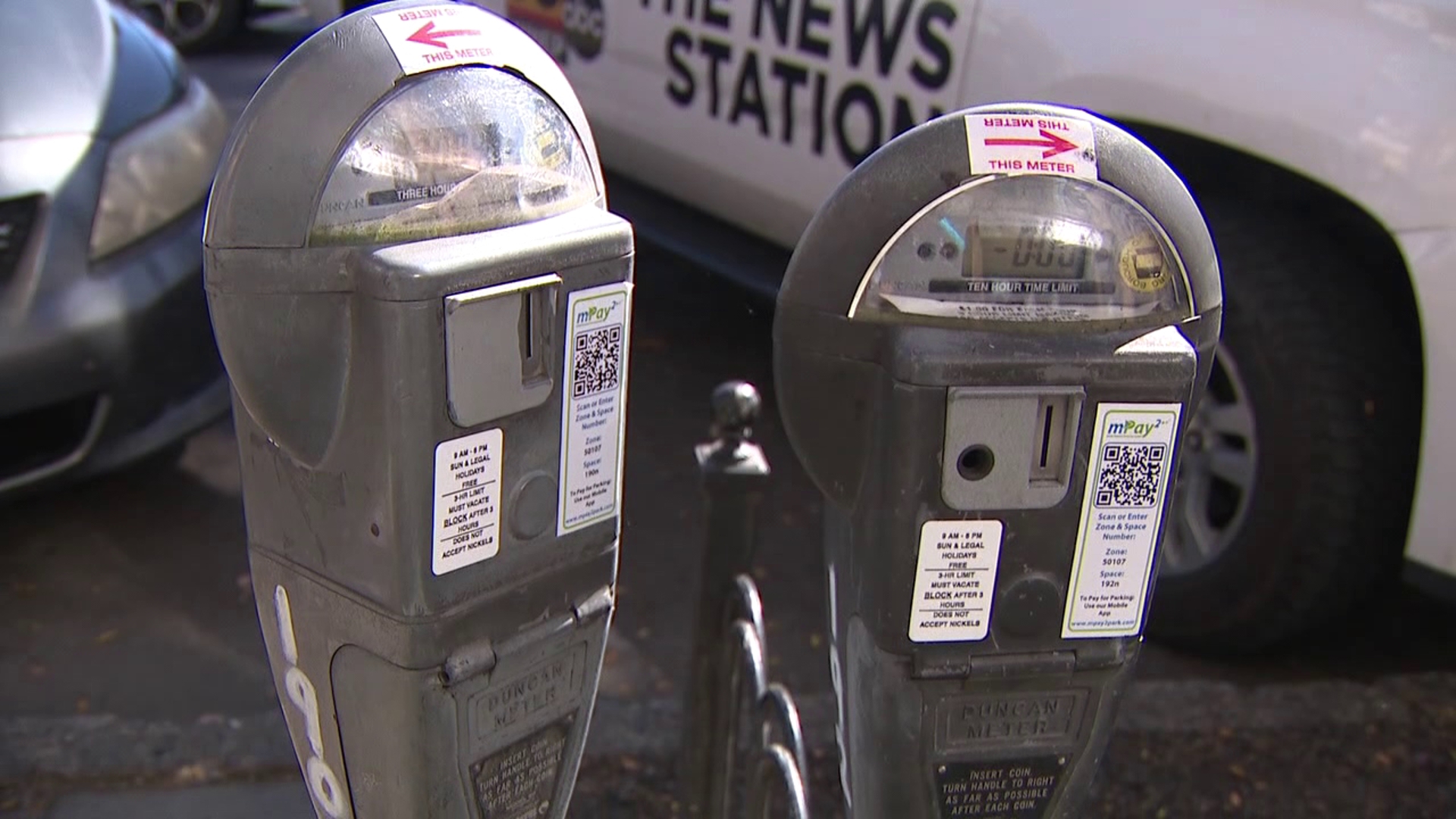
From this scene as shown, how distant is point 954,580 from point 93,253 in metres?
2.41

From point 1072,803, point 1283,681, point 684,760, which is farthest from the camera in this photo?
point 1283,681

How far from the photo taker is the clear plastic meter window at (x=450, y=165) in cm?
139

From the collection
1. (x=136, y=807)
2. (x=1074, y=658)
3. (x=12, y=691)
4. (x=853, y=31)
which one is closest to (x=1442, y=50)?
(x=853, y=31)

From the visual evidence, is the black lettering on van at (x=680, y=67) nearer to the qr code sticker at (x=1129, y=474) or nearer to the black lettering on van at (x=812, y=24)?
the black lettering on van at (x=812, y=24)

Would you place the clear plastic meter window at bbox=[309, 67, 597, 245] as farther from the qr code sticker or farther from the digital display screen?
the qr code sticker

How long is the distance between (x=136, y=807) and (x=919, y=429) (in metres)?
1.84

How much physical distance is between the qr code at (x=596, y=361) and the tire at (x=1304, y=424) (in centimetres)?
174

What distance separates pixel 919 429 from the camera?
139cm

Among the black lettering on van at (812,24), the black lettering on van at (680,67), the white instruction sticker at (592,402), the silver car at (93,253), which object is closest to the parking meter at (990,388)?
the white instruction sticker at (592,402)

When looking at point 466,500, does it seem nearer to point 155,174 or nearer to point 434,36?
point 434,36

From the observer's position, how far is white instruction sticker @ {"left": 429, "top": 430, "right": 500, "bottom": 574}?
145cm

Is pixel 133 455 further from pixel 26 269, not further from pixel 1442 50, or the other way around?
pixel 1442 50

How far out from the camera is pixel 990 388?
4.52ft

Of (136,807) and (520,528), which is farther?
(136,807)
